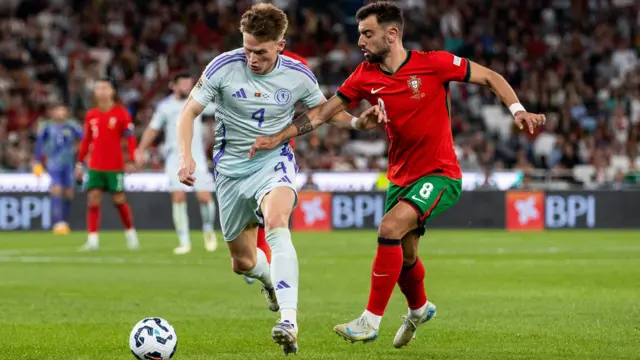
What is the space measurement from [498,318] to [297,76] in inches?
104

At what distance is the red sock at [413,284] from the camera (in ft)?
27.4

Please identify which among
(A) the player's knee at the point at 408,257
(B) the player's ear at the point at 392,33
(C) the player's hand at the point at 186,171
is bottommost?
(A) the player's knee at the point at 408,257

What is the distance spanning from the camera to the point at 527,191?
25188mm

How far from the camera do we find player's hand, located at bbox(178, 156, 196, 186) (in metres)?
7.75

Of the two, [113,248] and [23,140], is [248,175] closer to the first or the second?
[113,248]

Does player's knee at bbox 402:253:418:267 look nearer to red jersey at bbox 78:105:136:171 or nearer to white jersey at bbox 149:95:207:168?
white jersey at bbox 149:95:207:168

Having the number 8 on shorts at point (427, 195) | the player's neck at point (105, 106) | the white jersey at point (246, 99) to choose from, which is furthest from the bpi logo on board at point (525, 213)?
the number 8 on shorts at point (427, 195)

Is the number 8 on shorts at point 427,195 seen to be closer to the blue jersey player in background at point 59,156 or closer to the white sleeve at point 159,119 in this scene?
the white sleeve at point 159,119

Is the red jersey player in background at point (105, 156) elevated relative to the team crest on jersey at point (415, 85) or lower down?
lower down

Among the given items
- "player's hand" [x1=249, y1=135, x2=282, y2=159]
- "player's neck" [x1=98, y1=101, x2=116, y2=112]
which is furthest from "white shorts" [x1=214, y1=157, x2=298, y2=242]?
"player's neck" [x1=98, y1=101, x2=116, y2=112]

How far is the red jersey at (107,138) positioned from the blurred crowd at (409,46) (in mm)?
7598

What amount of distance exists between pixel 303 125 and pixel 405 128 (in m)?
0.71

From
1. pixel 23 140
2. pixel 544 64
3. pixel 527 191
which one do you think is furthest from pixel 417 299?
pixel 544 64

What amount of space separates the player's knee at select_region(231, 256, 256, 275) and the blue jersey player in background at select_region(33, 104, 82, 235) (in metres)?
14.6
